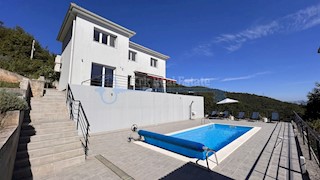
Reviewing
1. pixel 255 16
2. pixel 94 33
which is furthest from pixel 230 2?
pixel 94 33

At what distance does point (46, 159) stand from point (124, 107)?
776cm

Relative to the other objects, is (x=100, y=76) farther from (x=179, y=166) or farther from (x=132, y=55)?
(x=179, y=166)

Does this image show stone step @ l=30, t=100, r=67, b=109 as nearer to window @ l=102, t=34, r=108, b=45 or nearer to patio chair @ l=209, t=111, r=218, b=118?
window @ l=102, t=34, r=108, b=45

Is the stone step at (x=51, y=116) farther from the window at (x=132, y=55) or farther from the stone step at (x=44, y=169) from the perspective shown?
the window at (x=132, y=55)

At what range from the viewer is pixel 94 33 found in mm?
14367

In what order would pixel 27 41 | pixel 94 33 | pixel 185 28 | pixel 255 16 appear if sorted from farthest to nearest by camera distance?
pixel 27 41
pixel 185 28
pixel 94 33
pixel 255 16

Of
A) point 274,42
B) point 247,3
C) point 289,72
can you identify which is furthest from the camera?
point 289,72

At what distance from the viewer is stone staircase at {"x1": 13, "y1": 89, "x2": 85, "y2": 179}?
4945mm

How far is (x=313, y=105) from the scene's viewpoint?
1734cm

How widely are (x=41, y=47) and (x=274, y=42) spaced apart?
1639 inches

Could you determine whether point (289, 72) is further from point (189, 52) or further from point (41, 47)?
point (41, 47)

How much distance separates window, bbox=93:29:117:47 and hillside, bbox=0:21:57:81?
9.00 metres

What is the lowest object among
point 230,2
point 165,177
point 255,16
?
point 165,177

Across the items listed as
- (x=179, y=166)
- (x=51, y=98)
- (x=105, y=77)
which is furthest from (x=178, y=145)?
(x=105, y=77)
